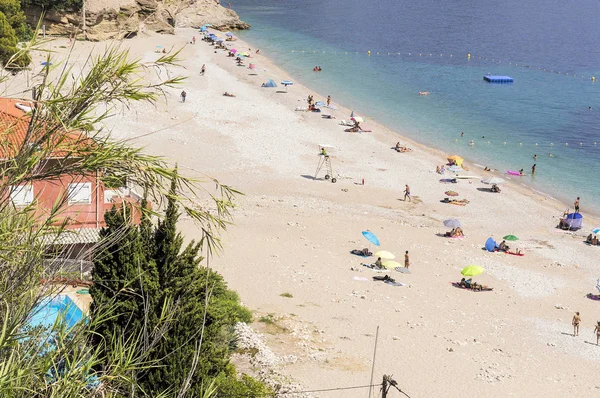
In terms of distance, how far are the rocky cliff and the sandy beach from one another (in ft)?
34.4

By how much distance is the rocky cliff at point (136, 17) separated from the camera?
5928 cm

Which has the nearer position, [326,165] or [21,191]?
[21,191]

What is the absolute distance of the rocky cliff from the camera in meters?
59.3

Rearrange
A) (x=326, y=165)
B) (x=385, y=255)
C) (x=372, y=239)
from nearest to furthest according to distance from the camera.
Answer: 1. (x=385, y=255)
2. (x=372, y=239)
3. (x=326, y=165)

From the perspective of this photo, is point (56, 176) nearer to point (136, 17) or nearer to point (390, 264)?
point (390, 264)

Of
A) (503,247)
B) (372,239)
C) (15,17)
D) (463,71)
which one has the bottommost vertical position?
(503,247)

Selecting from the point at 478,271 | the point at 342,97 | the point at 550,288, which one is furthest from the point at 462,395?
the point at 342,97

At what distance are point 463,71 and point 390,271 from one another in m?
52.2

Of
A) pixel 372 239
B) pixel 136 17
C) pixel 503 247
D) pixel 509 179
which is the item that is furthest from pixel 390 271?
pixel 136 17

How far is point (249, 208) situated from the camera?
104ft

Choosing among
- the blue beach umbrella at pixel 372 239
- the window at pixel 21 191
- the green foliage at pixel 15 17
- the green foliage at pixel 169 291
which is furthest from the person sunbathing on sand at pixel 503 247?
the green foliage at pixel 15 17

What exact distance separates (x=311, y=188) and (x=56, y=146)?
102ft

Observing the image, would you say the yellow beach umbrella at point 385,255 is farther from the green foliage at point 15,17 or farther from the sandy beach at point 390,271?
the green foliage at point 15,17

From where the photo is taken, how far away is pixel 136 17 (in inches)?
2731
